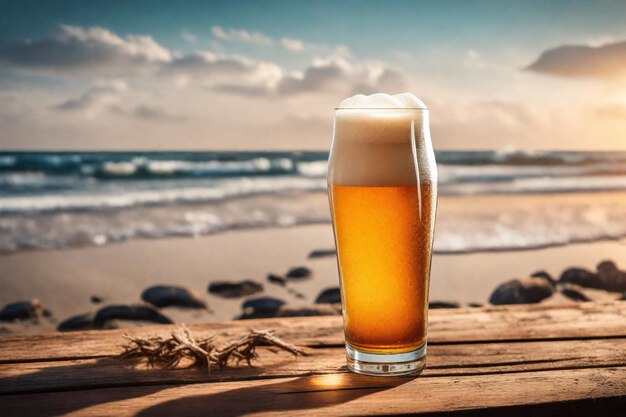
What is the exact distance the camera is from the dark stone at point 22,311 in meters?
4.76

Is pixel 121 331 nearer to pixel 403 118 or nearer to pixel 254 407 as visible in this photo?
pixel 254 407

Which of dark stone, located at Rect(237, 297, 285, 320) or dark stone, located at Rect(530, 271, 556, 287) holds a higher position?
dark stone, located at Rect(237, 297, 285, 320)

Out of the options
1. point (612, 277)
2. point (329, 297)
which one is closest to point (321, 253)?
point (329, 297)

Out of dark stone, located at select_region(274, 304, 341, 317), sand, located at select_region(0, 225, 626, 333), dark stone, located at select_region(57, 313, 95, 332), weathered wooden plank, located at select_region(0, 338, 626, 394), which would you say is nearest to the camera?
weathered wooden plank, located at select_region(0, 338, 626, 394)

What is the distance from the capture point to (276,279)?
5.62 metres

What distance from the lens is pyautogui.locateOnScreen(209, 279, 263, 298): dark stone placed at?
530 cm

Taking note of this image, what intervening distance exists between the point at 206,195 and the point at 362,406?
1105 cm

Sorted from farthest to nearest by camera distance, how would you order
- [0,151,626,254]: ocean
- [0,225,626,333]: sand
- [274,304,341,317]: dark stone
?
1. [0,151,626,254]: ocean
2. [0,225,626,333]: sand
3. [274,304,341,317]: dark stone

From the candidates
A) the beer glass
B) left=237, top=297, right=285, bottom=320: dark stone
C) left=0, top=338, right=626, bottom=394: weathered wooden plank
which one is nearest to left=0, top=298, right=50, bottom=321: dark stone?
left=237, top=297, right=285, bottom=320: dark stone

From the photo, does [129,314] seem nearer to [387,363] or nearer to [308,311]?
[308,311]

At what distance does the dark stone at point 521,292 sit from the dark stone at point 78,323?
8.68 feet

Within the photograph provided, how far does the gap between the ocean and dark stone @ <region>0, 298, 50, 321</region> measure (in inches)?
73.0

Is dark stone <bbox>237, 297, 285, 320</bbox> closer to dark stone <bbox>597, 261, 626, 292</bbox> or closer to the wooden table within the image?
dark stone <bbox>597, 261, 626, 292</bbox>

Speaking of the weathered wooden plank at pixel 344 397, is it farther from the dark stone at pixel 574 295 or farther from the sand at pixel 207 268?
the dark stone at pixel 574 295
